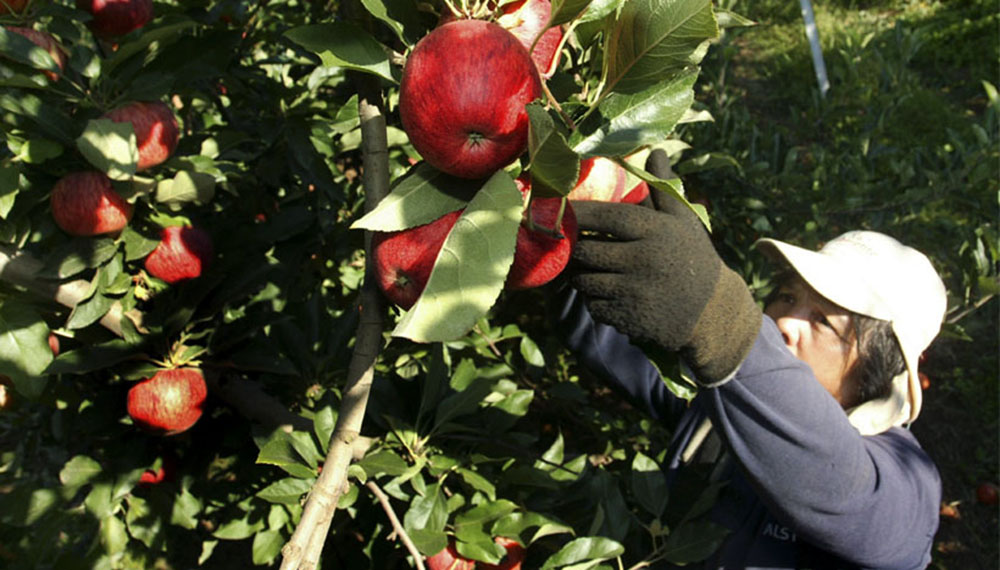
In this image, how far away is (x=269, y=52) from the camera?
92.1 inches

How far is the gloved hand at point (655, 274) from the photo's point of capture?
0.96 meters

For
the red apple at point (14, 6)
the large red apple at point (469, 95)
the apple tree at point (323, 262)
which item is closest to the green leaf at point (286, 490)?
the apple tree at point (323, 262)

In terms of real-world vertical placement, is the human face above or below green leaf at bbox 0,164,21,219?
below

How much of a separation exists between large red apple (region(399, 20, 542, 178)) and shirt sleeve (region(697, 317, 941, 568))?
743 mm

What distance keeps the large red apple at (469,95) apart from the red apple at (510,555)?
3.09 feet

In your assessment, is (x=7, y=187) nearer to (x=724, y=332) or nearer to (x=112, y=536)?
(x=112, y=536)

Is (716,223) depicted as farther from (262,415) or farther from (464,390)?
(262,415)

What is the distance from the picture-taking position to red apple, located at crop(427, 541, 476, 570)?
53.4 inches

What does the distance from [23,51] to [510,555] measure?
4.00ft

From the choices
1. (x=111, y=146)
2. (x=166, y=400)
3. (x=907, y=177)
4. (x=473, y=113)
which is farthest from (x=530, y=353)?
(x=907, y=177)

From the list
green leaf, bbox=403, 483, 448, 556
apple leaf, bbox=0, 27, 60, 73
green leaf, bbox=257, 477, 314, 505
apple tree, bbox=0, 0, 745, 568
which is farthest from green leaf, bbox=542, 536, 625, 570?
apple leaf, bbox=0, 27, 60, 73

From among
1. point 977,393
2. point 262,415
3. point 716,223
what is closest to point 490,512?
point 262,415

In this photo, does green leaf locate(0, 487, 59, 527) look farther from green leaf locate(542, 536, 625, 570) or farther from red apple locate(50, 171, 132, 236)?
green leaf locate(542, 536, 625, 570)

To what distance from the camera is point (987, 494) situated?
124 inches
